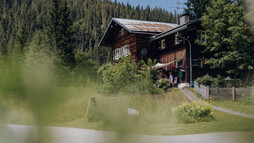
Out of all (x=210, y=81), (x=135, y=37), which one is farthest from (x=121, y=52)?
(x=210, y=81)

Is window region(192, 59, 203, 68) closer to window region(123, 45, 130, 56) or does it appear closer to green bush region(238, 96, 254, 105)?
window region(123, 45, 130, 56)

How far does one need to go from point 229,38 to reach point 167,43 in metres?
6.19

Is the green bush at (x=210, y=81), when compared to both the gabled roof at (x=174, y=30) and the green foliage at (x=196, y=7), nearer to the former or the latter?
the gabled roof at (x=174, y=30)

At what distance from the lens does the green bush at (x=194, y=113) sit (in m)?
10.4

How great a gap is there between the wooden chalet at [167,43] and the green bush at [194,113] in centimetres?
1014

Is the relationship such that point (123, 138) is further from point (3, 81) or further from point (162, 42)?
point (162, 42)

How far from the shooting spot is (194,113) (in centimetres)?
1083

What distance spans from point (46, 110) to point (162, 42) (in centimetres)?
2482

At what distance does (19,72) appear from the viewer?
487 millimetres

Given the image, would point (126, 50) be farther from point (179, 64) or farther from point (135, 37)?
point (179, 64)

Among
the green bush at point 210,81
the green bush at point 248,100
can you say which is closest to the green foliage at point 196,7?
the green bush at point 210,81

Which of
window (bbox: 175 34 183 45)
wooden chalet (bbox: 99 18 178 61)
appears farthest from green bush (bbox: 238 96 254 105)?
wooden chalet (bbox: 99 18 178 61)

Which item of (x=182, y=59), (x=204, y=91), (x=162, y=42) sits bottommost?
(x=204, y=91)

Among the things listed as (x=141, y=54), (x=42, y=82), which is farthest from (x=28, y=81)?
(x=141, y=54)
